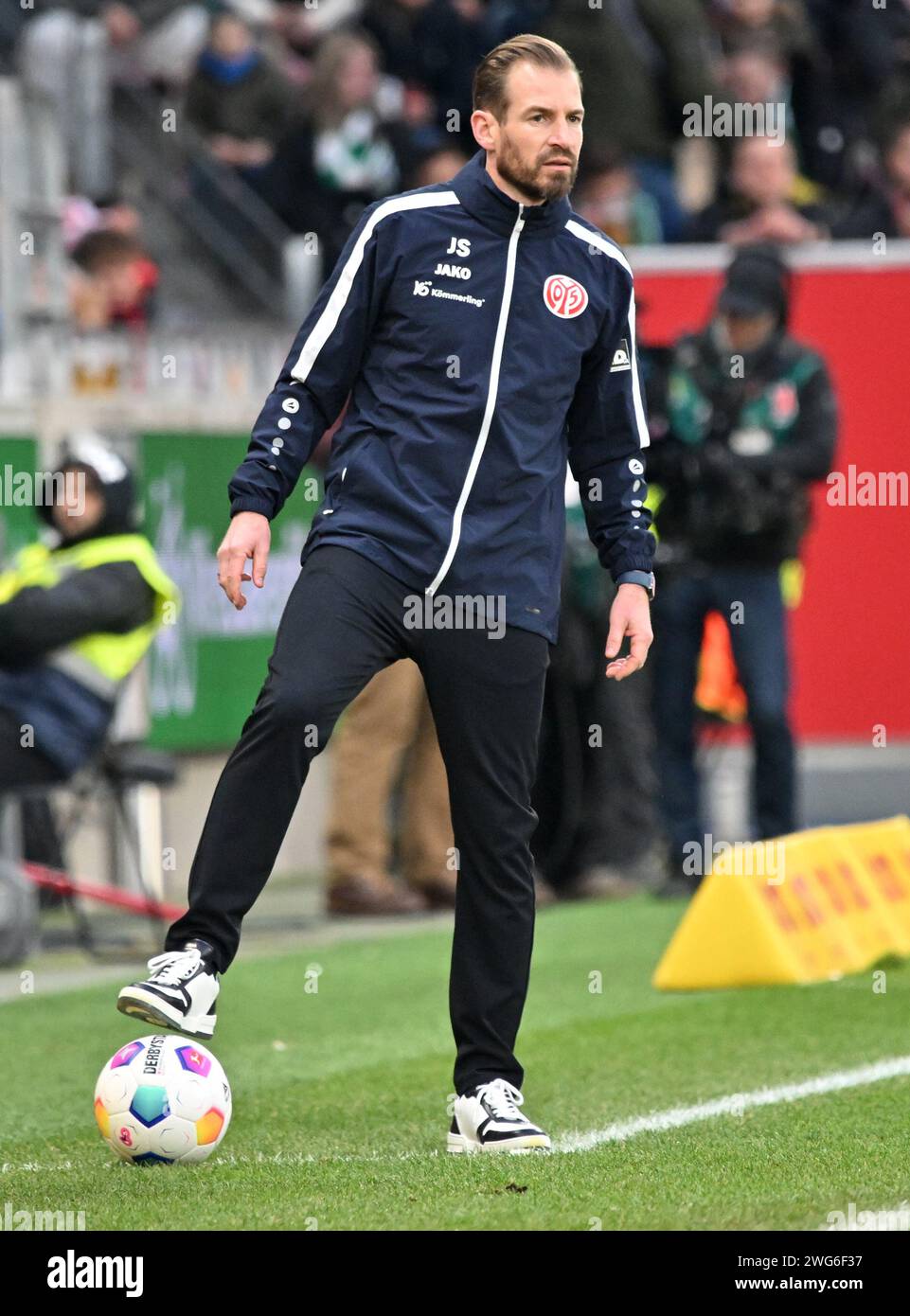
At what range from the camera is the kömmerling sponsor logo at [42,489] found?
376 inches

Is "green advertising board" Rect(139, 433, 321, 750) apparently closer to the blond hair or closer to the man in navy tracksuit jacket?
the man in navy tracksuit jacket

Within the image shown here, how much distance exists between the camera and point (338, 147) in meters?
15.4

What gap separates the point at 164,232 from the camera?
1550cm

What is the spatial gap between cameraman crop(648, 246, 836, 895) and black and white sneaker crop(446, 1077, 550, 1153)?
5.31 meters

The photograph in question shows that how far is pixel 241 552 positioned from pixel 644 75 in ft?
37.9

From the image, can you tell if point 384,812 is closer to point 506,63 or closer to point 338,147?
point 338,147

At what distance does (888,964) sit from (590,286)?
419 centimetres

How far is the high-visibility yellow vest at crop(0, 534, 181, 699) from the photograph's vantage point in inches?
375

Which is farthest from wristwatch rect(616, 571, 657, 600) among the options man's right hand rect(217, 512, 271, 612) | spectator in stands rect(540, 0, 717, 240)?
spectator in stands rect(540, 0, 717, 240)

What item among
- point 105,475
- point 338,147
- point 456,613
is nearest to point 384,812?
point 105,475

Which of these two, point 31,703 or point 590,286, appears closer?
point 590,286

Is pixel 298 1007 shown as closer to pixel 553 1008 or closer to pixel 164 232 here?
pixel 553 1008

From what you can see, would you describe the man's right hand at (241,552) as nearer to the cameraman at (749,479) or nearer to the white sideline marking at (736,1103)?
the white sideline marking at (736,1103)
